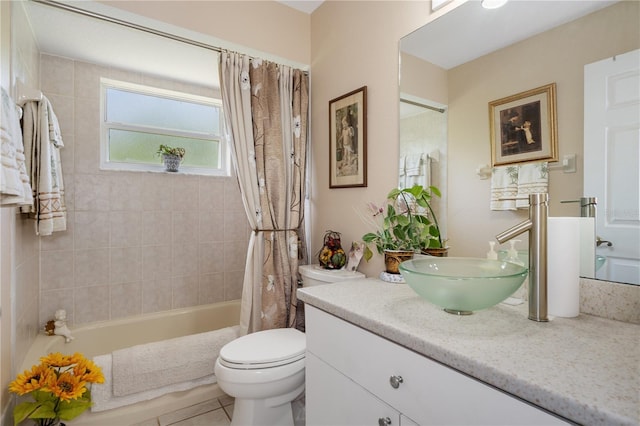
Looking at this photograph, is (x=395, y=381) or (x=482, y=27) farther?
(x=482, y=27)

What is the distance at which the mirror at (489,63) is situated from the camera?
103 cm

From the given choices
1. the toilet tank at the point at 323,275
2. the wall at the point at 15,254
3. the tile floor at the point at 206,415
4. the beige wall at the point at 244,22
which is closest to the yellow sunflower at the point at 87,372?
the wall at the point at 15,254

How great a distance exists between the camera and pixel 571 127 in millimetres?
1044

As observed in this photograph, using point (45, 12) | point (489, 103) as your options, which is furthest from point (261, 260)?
point (45, 12)

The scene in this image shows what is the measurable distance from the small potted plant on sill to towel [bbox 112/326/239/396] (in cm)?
149

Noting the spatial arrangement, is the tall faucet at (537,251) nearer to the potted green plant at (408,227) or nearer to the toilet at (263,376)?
the potted green plant at (408,227)

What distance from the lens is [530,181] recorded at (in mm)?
1139

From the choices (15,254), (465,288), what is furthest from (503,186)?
(15,254)

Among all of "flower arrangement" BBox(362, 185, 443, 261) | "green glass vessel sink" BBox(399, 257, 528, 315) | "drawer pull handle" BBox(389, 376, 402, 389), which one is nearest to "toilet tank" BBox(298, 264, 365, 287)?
"flower arrangement" BBox(362, 185, 443, 261)

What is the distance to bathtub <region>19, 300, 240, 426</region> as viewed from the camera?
170cm

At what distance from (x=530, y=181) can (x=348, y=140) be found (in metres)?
1.07

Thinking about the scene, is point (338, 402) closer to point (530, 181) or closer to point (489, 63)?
point (530, 181)

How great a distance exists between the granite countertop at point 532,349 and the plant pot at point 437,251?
1.25 feet

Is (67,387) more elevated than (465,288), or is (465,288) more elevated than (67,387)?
(465,288)
